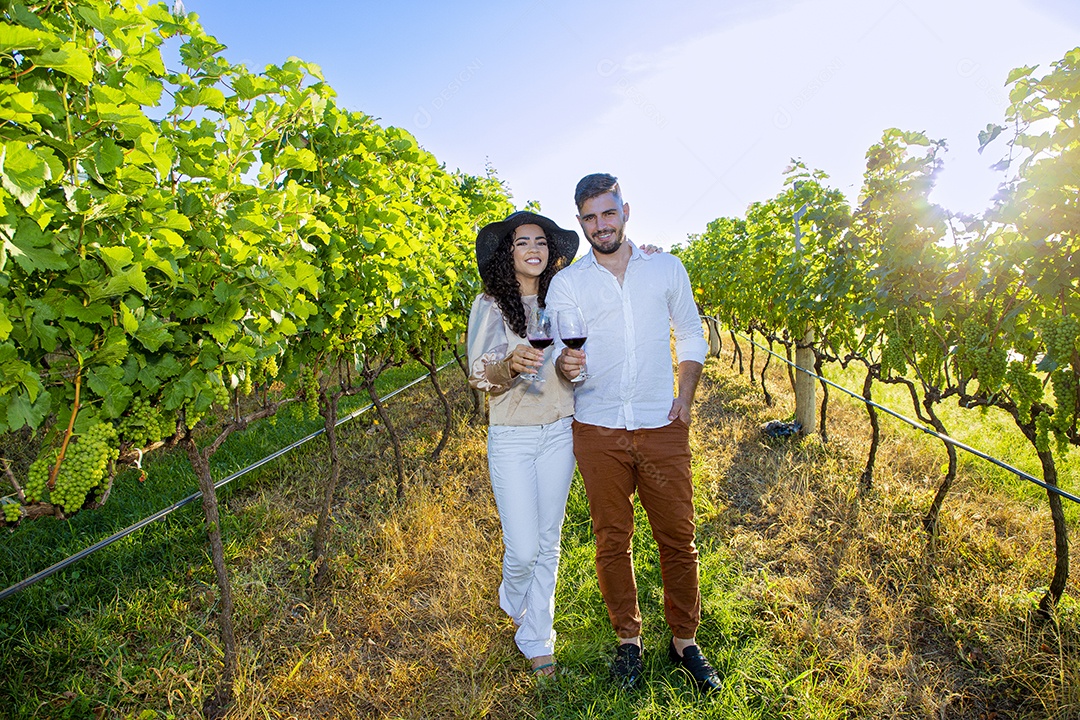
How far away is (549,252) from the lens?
2.64 metres

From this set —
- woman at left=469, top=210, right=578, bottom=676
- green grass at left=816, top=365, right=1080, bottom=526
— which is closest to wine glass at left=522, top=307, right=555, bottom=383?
woman at left=469, top=210, right=578, bottom=676

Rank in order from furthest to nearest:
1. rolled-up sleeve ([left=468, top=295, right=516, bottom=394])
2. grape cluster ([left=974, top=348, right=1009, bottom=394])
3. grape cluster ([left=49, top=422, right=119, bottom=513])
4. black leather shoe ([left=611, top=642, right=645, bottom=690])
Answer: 1. grape cluster ([left=974, top=348, right=1009, bottom=394])
2. black leather shoe ([left=611, top=642, right=645, bottom=690])
3. rolled-up sleeve ([left=468, top=295, right=516, bottom=394])
4. grape cluster ([left=49, top=422, right=119, bottom=513])

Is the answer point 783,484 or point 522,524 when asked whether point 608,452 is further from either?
point 783,484

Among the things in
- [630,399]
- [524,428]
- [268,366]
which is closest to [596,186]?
[630,399]

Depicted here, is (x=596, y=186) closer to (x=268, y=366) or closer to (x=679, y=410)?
(x=679, y=410)

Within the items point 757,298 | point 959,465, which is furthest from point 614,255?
point 757,298

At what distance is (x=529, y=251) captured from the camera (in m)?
2.44

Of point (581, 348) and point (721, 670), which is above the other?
point (581, 348)

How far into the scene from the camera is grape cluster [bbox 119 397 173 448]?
1862 mm

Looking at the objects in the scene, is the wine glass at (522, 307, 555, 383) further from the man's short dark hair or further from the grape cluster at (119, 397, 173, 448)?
the grape cluster at (119, 397, 173, 448)

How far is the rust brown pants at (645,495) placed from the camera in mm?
2254

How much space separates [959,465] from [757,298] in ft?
11.0

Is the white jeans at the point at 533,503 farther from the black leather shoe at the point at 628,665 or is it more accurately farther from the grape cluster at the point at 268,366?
the grape cluster at the point at 268,366

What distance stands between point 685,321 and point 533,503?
95 cm
